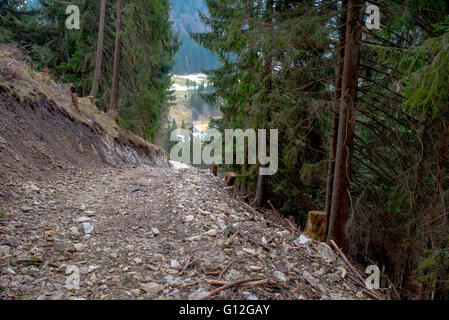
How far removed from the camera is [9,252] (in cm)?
282

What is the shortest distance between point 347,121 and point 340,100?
1.81ft

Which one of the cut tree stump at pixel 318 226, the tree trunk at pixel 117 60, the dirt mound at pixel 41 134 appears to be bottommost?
the cut tree stump at pixel 318 226

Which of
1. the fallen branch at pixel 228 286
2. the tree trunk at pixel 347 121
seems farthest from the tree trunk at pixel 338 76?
the fallen branch at pixel 228 286

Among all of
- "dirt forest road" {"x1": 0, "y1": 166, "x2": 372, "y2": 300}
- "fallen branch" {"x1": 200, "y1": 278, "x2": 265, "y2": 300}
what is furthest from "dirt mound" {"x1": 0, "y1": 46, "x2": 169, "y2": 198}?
"fallen branch" {"x1": 200, "y1": 278, "x2": 265, "y2": 300}

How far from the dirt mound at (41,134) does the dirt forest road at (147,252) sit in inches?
27.0

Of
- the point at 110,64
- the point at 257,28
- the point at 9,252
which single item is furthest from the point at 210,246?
the point at 110,64

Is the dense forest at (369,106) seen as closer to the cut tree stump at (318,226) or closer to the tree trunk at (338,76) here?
the tree trunk at (338,76)

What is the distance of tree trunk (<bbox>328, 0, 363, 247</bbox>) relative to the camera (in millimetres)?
4773

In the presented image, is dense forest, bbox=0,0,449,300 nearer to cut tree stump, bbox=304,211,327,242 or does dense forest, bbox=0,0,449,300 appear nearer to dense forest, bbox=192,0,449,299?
dense forest, bbox=192,0,449,299

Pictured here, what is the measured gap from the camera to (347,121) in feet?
16.3

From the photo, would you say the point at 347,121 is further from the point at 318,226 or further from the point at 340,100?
the point at 318,226

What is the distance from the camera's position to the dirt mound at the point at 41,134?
506 cm

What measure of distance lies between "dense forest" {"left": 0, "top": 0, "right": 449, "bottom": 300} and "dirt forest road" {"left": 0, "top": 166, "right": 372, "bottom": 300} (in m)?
1.48

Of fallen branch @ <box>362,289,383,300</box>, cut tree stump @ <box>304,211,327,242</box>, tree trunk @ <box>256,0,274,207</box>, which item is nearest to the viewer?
fallen branch @ <box>362,289,383,300</box>
